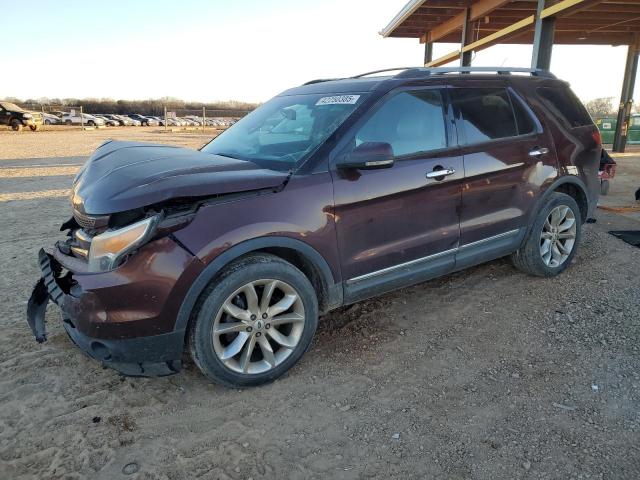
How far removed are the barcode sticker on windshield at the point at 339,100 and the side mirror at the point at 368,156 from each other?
0.52 meters

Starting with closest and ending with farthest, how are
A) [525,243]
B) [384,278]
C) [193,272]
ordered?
[193,272] → [384,278] → [525,243]

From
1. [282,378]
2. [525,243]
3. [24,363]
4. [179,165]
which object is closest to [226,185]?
[179,165]

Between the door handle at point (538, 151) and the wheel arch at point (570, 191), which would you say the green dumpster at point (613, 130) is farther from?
the door handle at point (538, 151)

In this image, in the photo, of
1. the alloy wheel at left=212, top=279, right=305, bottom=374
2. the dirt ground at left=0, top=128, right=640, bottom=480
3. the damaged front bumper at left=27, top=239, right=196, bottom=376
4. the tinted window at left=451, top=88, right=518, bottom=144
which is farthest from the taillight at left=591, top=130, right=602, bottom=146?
the damaged front bumper at left=27, top=239, right=196, bottom=376

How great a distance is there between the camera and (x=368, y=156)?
3.01 m

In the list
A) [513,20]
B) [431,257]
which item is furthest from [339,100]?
[513,20]

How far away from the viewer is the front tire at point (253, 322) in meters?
2.72

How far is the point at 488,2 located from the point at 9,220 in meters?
11.1

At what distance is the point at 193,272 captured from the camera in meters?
2.60

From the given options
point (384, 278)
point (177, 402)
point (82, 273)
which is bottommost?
point (177, 402)

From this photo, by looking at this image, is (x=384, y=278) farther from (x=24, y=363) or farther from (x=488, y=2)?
(x=488, y=2)

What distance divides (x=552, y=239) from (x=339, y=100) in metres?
2.51

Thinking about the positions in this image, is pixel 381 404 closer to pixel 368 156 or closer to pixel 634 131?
pixel 368 156

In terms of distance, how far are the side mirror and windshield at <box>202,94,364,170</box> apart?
0.89 ft
